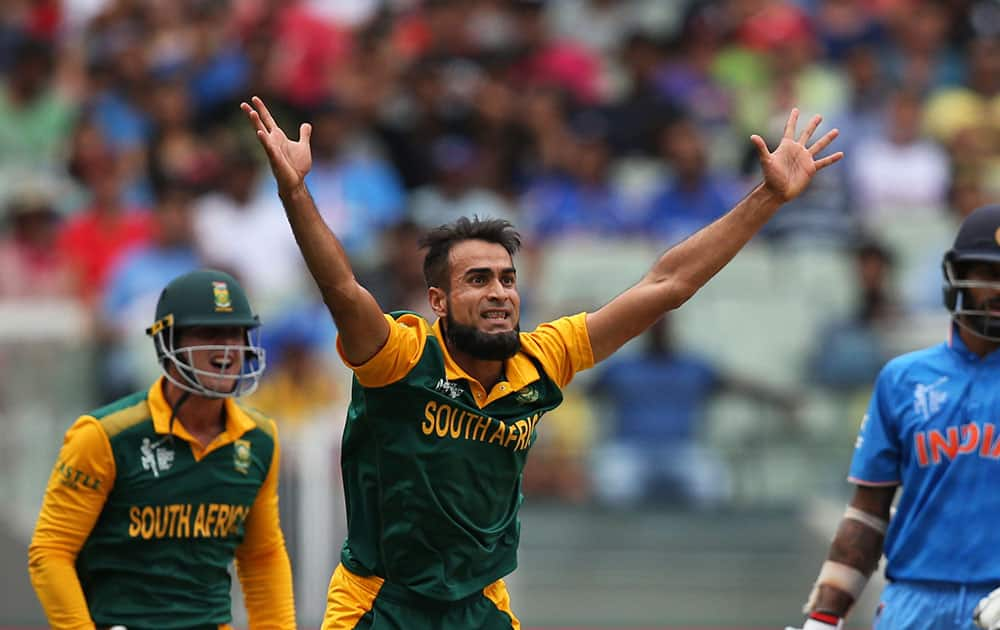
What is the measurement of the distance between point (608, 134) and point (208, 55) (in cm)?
369

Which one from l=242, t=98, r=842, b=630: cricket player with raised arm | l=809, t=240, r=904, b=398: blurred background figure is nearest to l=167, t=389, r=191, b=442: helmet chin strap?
l=242, t=98, r=842, b=630: cricket player with raised arm

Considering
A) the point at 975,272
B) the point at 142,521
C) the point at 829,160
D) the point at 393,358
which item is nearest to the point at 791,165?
the point at 829,160

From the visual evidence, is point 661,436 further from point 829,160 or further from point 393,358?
point 393,358

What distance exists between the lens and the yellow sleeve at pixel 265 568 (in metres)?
6.71

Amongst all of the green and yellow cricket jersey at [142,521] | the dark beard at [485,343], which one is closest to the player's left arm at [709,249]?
the dark beard at [485,343]

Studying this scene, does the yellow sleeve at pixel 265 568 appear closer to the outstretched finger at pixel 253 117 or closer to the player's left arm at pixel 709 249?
the player's left arm at pixel 709 249

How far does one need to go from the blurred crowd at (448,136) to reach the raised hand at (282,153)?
5768 mm

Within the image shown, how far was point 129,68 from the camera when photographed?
50.0 feet

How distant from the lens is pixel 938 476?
5.99m

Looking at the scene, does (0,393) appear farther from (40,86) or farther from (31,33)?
(31,33)

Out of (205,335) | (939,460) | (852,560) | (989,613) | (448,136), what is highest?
(448,136)

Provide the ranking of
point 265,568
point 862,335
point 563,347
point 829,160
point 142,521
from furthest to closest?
point 862,335, point 265,568, point 142,521, point 563,347, point 829,160

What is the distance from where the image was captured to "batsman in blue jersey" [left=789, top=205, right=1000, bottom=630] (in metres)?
5.89

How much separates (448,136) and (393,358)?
8950 millimetres
